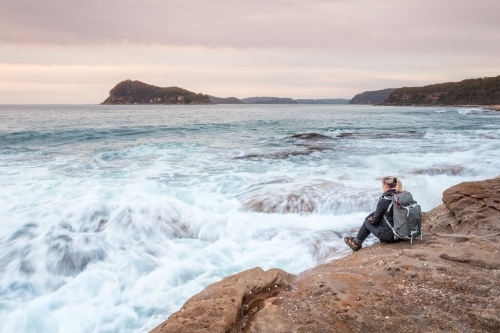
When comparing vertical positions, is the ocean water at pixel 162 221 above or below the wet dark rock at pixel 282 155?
Result: below

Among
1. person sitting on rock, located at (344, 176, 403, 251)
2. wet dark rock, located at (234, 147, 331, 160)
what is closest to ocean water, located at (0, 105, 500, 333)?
wet dark rock, located at (234, 147, 331, 160)

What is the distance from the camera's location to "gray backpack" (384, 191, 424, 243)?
5.45 metres

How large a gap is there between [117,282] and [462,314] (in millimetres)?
5278

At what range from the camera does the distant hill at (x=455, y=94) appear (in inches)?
4681

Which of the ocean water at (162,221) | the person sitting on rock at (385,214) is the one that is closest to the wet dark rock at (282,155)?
the ocean water at (162,221)

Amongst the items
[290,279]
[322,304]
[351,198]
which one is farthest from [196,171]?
[322,304]

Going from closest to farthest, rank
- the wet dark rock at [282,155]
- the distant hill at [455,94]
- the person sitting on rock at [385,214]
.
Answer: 1. the person sitting on rock at [385,214]
2. the wet dark rock at [282,155]
3. the distant hill at [455,94]

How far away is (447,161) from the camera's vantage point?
14.9 meters

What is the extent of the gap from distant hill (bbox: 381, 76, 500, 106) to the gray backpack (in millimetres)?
134610

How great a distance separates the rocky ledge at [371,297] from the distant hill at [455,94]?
136 metres

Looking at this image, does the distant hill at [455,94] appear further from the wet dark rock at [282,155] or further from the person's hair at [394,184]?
the person's hair at [394,184]

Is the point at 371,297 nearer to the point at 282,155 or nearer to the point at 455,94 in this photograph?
the point at 282,155

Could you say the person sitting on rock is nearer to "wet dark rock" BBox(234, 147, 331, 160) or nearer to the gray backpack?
the gray backpack

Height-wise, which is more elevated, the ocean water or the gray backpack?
the gray backpack
